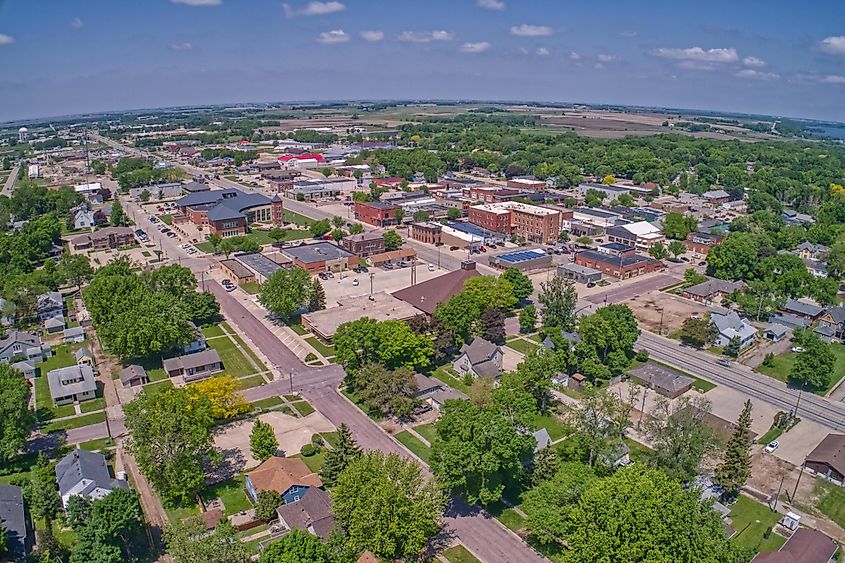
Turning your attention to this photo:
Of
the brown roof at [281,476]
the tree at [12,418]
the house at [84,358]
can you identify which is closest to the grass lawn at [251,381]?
the house at [84,358]

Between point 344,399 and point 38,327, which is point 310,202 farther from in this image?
point 344,399

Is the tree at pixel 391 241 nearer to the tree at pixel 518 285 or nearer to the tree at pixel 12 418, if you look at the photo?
the tree at pixel 518 285

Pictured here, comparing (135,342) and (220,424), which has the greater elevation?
(135,342)

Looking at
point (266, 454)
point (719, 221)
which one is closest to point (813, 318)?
point (719, 221)

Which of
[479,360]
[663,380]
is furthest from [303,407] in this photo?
[663,380]

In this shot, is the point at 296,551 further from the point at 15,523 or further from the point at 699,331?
the point at 699,331

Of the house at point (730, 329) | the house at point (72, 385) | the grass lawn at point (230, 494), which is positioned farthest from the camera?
the house at point (730, 329)
